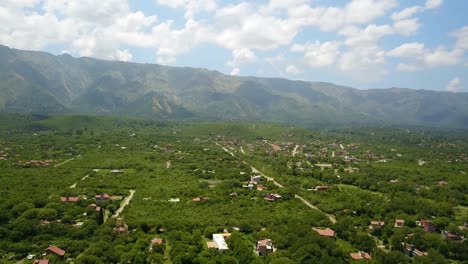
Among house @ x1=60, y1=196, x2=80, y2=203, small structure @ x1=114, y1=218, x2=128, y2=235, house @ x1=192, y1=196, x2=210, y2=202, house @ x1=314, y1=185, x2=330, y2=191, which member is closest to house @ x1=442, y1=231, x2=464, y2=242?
house @ x1=314, y1=185, x2=330, y2=191

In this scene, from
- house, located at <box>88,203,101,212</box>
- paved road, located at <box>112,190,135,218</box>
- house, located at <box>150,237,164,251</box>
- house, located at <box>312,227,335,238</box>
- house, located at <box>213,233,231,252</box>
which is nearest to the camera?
house, located at <box>150,237,164,251</box>

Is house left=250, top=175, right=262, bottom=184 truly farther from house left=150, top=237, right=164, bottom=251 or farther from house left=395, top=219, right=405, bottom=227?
house left=150, top=237, right=164, bottom=251

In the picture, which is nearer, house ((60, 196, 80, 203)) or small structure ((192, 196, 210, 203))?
house ((60, 196, 80, 203))

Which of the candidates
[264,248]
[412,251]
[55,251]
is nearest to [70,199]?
[55,251]

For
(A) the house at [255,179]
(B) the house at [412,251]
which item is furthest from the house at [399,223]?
(A) the house at [255,179]

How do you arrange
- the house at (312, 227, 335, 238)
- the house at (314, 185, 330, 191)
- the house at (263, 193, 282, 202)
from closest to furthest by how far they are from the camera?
the house at (312, 227, 335, 238) < the house at (263, 193, 282, 202) < the house at (314, 185, 330, 191)

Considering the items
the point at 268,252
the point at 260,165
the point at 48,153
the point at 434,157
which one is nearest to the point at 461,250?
the point at 268,252

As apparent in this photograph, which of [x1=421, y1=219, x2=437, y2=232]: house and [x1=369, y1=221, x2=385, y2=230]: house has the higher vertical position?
[x1=421, y1=219, x2=437, y2=232]: house

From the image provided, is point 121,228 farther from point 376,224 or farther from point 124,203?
point 376,224

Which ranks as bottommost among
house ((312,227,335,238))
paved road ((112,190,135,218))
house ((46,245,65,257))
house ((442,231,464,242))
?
paved road ((112,190,135,218))

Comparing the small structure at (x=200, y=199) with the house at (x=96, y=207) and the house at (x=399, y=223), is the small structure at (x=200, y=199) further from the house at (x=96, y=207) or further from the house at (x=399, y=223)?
the house at (x=399, y=223)
